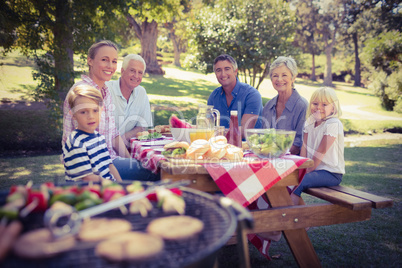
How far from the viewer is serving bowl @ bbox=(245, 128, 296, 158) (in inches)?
89.4

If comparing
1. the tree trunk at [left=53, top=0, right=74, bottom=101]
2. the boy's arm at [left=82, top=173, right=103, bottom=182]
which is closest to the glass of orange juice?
the boy's arm at [left=82, top=173, right=103, bottom=182]

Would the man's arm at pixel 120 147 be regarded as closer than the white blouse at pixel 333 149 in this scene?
No

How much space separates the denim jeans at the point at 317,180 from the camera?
9.36 feet

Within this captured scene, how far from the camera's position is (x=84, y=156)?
7.64ft

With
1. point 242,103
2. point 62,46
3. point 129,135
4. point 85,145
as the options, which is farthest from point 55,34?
point 85,145

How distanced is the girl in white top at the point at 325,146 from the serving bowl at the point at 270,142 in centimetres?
72

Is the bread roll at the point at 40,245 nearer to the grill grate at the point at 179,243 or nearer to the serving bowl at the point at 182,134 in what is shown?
the grill grate at the point at 179,243

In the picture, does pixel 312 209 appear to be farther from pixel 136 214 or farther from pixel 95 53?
pixel 95 53

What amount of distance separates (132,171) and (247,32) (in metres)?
9.77

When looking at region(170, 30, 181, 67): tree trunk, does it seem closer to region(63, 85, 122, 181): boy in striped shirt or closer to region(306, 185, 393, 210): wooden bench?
region(63, 85, 122, 181): boy in striped shirt

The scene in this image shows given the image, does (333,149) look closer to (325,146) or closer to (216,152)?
(325,146)

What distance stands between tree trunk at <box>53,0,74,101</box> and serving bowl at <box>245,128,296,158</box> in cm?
648

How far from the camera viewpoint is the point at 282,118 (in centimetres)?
376

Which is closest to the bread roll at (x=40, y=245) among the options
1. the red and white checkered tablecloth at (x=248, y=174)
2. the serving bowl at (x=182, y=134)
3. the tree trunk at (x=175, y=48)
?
the red and white checkered tablecloth at (x=248, y=174)
